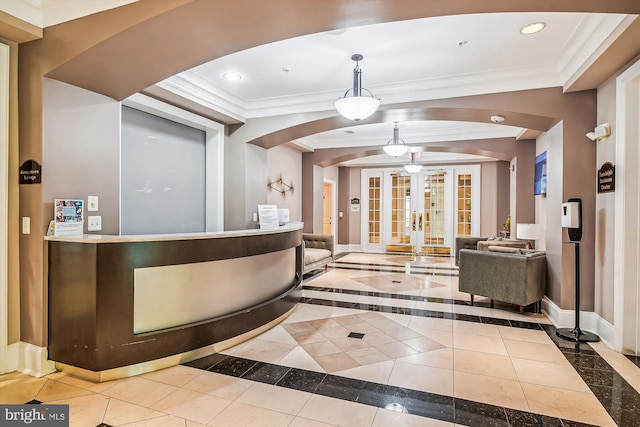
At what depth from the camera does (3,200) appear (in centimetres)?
270

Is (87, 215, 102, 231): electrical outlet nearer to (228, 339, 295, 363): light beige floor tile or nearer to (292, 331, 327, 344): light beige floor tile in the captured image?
(228, 339, 295, 363): light beige floor tile

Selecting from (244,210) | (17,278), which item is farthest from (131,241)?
(244,210)

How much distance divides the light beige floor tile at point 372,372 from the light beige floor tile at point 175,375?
117cm

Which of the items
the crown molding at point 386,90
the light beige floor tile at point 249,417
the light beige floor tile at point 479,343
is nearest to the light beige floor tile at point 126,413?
the light beige floor tile at point 249,417

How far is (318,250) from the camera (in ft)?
22.4

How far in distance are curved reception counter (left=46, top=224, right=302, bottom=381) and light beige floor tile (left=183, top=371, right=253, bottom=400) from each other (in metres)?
0.39

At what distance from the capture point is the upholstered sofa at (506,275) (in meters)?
4.11

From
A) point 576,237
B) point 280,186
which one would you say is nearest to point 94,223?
point 280,186

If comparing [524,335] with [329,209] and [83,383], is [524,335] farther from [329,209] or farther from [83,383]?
[329,209]

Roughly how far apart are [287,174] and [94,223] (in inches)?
183

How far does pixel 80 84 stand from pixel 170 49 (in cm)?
98

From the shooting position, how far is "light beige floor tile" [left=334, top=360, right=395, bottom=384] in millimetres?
2613

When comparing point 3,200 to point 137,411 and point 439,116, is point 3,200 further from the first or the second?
point 439,116

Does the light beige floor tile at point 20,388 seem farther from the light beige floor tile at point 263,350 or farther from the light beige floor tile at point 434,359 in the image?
the light beige floor tile at point 434,359
